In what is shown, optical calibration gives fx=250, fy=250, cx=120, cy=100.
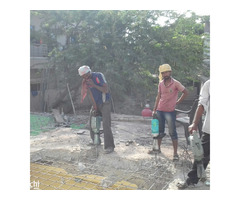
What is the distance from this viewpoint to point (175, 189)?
3047mm

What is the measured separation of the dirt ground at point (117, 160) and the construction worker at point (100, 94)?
25 centimetres

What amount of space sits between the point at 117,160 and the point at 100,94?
115 centimetres

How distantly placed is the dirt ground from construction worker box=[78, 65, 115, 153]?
246 millimetres

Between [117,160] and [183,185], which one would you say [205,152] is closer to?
[183,185]

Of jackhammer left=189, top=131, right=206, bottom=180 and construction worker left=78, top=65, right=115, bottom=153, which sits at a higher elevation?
construction worker left=78, top=65, right=115, bottom=153

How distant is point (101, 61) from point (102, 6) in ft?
17.3

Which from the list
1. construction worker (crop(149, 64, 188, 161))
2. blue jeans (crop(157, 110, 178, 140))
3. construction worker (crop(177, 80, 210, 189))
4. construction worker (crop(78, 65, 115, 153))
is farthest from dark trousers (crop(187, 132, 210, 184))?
construction worker (crop(78, 65, 115, 153))

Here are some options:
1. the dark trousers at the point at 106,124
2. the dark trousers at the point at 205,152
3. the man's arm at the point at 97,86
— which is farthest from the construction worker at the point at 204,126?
the man's arm at the point at 97,86

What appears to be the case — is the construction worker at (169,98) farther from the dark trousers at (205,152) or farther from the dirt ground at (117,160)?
the dark trousers at (205,152)

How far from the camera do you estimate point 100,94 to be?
4.30m

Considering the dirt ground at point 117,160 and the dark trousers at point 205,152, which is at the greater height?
the dark trousers at point 205,152

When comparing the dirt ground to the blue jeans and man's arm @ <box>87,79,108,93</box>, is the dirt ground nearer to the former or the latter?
the blue jeans

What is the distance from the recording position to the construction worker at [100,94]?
162 inches

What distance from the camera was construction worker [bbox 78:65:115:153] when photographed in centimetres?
411
